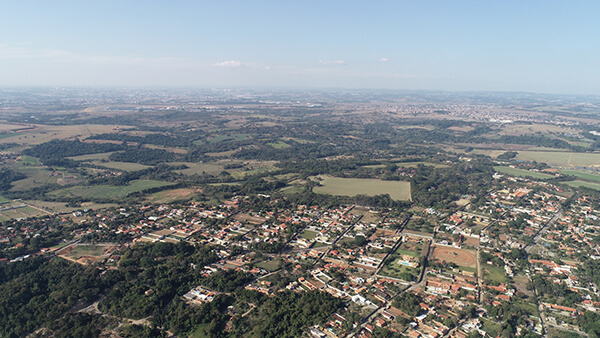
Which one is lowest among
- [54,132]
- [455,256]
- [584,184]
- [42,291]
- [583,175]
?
[42,291]

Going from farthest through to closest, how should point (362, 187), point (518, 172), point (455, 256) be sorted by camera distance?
1. point (518, 172)
2. point (362, 187)
3. point (455, 256)

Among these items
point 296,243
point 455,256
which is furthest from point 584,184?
point 296,243

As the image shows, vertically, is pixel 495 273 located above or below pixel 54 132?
below

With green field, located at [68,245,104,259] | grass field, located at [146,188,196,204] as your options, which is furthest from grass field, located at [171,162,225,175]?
green field, located at [68,245,104,259]

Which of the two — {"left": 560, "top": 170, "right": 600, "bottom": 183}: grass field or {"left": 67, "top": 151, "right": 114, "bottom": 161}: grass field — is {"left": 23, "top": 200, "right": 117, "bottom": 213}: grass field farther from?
{"left": 560, "top": 170, "right": 600, "bottom": 183}: grass field

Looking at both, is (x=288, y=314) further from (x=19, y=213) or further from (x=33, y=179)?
(x=33, y=179)

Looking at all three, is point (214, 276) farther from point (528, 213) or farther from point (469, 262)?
point (528, 213)

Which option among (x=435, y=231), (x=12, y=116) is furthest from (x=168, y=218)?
(x=12, y=116)
